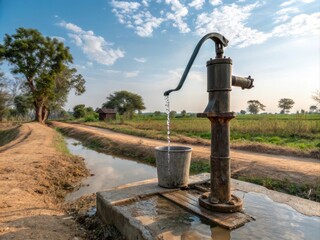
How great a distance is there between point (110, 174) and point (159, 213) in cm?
504

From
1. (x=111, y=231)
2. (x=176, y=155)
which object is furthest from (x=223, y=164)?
(x=111, y=231)

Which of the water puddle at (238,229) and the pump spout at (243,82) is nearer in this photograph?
the water puddle at (238,229)

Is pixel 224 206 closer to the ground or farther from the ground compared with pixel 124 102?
closer to the ground

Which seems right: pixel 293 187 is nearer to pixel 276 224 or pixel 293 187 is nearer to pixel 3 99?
pixel 276 224

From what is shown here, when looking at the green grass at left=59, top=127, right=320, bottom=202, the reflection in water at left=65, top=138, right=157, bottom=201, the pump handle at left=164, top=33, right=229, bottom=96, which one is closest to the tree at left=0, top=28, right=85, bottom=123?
the green grass at left=59, top=127, right=320, bottom=202

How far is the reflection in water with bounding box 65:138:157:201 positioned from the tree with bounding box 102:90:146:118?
163 ft

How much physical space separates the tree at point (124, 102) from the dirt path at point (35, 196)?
5127cm

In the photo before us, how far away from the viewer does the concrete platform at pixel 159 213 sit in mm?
2434

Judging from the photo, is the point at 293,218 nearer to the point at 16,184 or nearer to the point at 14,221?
the point at 14,221

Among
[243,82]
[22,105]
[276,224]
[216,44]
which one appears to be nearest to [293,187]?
[276,224]

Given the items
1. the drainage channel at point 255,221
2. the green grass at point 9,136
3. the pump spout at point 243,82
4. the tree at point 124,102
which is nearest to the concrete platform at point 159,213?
the drainage channel at point 255,221

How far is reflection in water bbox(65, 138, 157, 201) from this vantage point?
6121 mm

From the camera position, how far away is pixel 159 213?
2820mm

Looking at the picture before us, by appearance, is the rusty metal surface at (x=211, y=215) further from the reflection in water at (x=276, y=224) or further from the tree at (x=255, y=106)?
the tree at (x=255, y=106)
